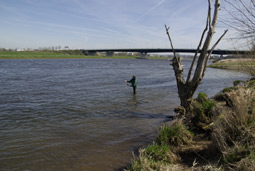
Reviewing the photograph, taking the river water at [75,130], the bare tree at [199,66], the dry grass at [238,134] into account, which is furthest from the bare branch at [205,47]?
the dry grass at [238,134]

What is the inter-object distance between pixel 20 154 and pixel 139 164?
3.90 meters

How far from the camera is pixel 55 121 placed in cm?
919

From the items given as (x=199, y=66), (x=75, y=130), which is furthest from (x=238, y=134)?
(x=75, y=130)

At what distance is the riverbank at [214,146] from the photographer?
13.2ft

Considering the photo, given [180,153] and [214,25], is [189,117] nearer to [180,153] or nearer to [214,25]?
[180,153]

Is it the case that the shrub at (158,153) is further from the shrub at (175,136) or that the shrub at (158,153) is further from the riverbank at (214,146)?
the shrub at (175,136)

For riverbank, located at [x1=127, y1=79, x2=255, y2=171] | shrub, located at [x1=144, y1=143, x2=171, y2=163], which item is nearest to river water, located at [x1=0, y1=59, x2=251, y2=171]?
shrub, located at [x1=144, y1=143, x2=171, y2=163]

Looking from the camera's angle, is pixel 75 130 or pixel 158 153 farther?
pixel 75 130

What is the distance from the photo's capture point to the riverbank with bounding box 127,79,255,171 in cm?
404

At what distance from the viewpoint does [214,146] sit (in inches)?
201

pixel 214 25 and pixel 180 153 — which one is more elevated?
pixel 214 25

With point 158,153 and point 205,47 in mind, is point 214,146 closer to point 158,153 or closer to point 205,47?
point 158,153

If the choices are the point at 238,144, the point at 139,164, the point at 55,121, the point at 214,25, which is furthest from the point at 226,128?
the point at 55,121

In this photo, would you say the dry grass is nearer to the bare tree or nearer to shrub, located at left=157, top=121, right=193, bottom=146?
shrub, located at left=157, top=121, right=193, bottom=146
